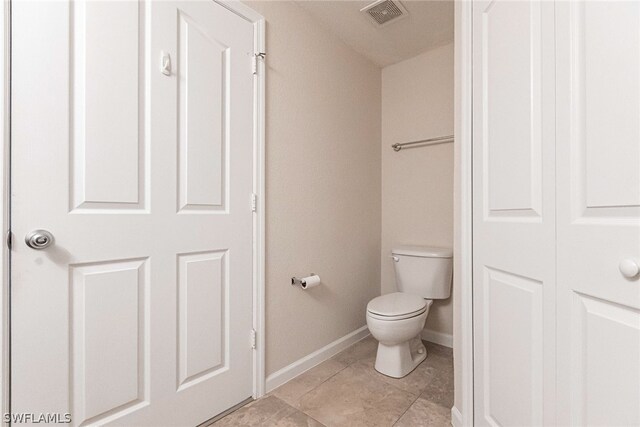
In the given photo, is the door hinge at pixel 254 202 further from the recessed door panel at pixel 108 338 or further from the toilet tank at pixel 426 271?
the toilet tank at pixel 426 271

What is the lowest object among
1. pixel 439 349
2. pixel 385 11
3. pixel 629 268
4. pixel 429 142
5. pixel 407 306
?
pixel 439 349

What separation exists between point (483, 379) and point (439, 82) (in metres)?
2.03

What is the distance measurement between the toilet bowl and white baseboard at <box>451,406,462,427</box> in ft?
1.42

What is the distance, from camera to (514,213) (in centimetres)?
99

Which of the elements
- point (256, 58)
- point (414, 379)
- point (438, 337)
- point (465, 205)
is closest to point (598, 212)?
point (465, 205)

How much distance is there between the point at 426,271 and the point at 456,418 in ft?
3.13

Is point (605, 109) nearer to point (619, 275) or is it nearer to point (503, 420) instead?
point (619, 275)

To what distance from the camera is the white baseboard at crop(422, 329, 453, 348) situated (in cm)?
222

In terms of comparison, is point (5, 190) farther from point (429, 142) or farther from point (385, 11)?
point (429, 142)

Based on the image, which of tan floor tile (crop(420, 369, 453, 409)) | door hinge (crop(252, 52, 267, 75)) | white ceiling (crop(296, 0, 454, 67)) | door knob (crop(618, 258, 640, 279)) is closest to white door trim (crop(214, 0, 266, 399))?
door hinge (crop(252, 52, 267, 75))

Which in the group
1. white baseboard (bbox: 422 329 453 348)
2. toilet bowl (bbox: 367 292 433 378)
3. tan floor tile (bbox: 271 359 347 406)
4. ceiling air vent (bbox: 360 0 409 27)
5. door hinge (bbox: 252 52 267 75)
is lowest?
tan floor tile (bbox: 271 359 347 406)

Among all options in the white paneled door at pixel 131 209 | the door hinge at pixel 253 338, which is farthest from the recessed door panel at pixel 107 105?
the door hinge at pixel 253 338

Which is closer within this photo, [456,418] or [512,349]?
[512,349]

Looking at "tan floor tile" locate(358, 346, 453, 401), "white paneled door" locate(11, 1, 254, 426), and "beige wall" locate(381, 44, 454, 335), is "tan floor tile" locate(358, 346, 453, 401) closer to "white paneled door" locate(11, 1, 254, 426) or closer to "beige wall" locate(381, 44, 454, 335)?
"beige wall" locate(381, 44, 454, 335)
